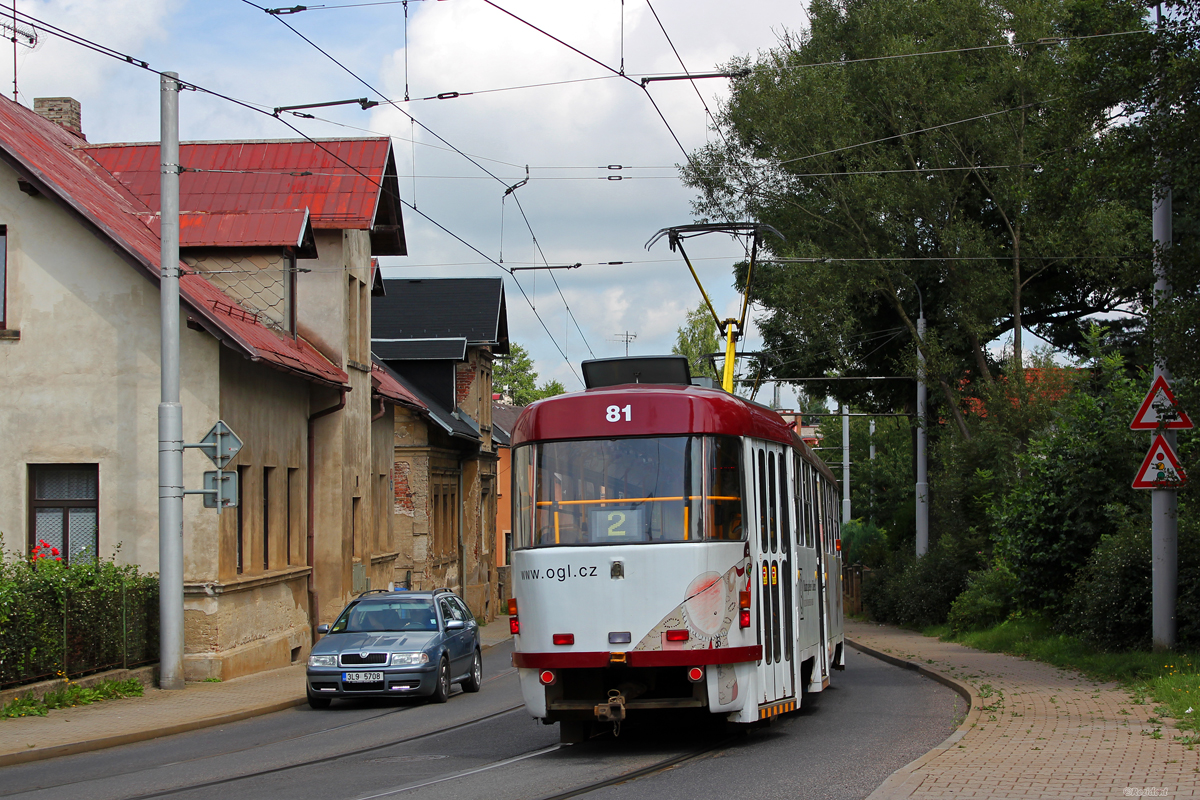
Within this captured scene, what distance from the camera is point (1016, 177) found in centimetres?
2655

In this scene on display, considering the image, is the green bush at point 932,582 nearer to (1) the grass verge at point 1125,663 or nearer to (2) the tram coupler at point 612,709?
(1) the grass verge at point 1125,663

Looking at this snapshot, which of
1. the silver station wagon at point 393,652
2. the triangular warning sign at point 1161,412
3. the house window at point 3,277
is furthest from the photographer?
the house window at point 3,277

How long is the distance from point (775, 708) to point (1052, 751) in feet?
7.99

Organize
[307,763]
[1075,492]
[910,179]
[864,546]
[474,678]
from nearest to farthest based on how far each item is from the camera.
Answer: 1. [307,763]
2. [474,678]
3. [1075,492]
4. [910,179]
5. [864,546]

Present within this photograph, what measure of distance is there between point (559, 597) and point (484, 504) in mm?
35595

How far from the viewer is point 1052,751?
10078mm

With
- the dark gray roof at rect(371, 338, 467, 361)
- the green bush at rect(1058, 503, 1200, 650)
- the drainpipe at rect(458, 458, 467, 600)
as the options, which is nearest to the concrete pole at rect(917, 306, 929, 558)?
the dark gray roof at rect(371, 338, 467, 361)

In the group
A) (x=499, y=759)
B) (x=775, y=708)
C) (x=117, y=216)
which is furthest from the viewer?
(x=117, y=216)

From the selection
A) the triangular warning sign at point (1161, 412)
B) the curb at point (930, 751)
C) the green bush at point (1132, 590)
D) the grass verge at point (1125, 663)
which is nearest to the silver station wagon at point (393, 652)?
the curb at point (930, 751)

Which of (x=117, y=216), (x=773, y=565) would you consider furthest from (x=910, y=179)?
(x=773, y=565)

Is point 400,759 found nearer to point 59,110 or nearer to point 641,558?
point 641,558

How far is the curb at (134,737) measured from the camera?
12125mm

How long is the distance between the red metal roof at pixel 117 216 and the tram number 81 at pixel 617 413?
9.49 meters

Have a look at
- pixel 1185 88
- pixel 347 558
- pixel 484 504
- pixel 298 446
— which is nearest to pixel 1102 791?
pixel 1185 88
